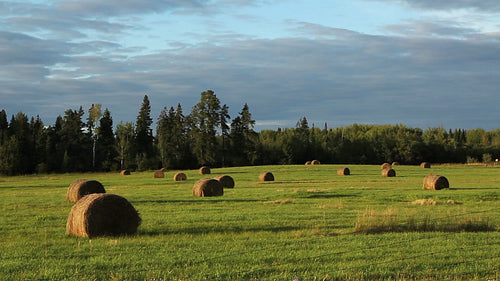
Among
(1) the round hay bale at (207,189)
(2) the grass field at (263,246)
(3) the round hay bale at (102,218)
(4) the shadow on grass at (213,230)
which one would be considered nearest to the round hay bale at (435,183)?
(2) the grass field at (263,246)

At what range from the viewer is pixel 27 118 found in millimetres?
109438

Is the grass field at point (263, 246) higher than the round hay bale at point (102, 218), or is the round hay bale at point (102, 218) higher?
the round hay bale at point (102, 218)

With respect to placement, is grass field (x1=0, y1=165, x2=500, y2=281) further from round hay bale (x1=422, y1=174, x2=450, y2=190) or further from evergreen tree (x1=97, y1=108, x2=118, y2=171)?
evergreen tree (x1=97, y1=108, x2=118, y2=171)

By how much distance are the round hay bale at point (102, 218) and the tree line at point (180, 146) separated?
266 feet

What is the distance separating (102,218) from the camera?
50.8ft

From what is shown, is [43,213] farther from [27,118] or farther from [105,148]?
[27,118]

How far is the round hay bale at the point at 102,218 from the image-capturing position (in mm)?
15289

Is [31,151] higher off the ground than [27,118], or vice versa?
[27,118]

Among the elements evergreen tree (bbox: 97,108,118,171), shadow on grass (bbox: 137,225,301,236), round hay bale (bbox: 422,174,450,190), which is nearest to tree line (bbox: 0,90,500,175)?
evergreen tree (bbox: 97,108,118,171)

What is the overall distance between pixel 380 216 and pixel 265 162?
9148 cm

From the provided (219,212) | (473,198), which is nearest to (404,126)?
(473,198)

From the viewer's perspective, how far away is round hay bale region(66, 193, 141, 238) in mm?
15289

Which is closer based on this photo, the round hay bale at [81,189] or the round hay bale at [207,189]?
the round hay bale at [81,189]

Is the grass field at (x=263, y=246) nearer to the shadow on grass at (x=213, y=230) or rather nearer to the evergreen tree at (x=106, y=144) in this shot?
the shadow on grass at (x=213, y=230)
